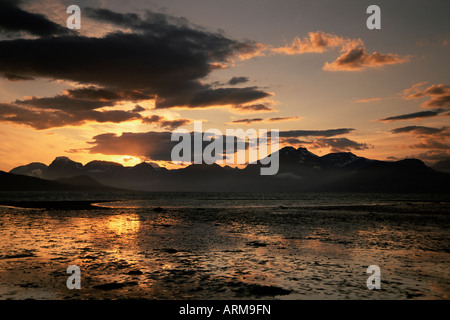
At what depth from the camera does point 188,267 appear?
64.2ft

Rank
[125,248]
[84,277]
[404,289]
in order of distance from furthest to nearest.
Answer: [125,248], [84,277], [404,289]

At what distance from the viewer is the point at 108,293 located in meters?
14.5

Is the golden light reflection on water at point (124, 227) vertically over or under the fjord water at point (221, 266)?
under

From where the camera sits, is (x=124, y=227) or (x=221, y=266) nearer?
(x=221, y=266)

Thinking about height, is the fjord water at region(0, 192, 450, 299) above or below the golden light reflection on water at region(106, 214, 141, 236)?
above

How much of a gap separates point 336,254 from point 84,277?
16.9 meters

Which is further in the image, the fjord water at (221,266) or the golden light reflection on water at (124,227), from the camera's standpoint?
the golden light reflection on water at (124,227)

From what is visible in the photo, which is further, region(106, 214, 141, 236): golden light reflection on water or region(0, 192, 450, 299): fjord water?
region(106, 214, 141, 236): golden light reflection on water

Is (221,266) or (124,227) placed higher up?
(221,266)
